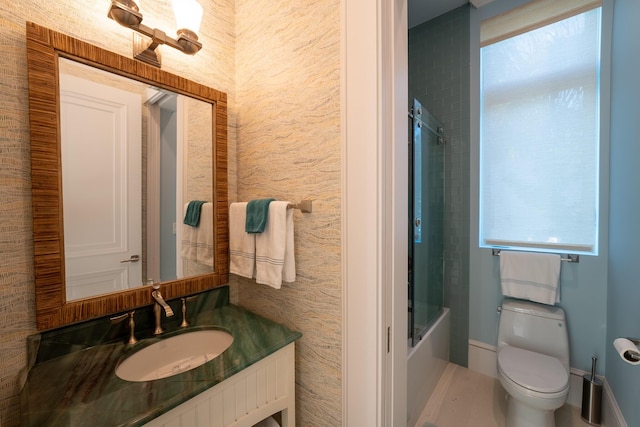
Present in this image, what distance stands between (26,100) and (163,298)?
80 centimetres

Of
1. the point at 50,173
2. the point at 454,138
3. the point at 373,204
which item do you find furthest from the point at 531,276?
the point at 50,173

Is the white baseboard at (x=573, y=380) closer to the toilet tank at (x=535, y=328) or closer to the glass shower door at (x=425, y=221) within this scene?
the toilet tank at (x=535, y=328)

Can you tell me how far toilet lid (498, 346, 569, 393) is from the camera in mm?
1388

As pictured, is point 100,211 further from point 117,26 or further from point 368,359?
point 368,359

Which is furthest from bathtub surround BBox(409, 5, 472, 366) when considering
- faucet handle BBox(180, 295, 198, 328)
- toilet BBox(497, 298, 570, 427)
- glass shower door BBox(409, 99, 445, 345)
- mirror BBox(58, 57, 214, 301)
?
faucet handle BBox(180, 295, 198, 328)

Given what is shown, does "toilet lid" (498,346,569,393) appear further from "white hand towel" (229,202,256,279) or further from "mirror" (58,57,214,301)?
"mirror" (58,57,214,301)

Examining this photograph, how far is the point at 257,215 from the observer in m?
1.08

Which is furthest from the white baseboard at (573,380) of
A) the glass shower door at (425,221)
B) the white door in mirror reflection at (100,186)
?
the white door in mirror reflection at (100,186)

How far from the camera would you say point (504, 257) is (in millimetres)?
1972

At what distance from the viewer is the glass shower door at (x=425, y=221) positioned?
1.67 m

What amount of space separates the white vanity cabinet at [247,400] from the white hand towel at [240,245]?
369 millimetres

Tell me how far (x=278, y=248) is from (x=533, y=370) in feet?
5.64

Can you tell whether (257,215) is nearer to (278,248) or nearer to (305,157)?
(278,248)

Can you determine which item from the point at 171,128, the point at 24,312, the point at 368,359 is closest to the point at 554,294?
the point at 368,359
